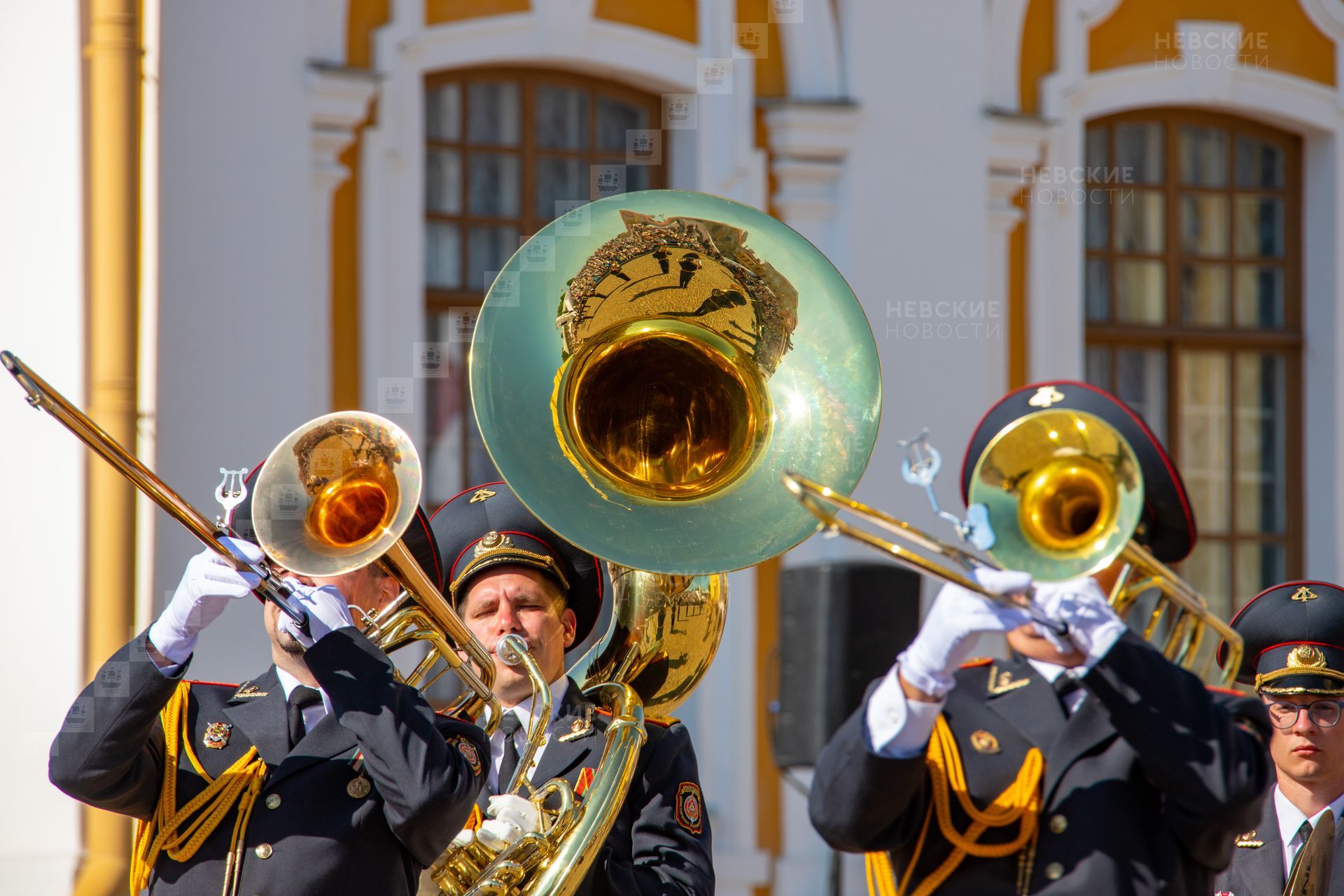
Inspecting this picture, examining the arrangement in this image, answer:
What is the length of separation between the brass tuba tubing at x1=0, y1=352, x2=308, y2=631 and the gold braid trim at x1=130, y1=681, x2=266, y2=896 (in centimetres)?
38

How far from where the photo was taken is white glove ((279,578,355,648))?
320 centimetres

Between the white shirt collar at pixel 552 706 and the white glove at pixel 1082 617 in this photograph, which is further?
the white shirt collar at pixel 552 706

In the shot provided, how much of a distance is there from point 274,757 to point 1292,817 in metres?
2.11

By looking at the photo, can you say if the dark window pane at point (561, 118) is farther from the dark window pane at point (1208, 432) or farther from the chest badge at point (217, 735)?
the chest badge at point (217, 735)

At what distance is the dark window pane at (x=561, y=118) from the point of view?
7688 mm

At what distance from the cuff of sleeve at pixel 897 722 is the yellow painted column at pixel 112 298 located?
3.87 meters

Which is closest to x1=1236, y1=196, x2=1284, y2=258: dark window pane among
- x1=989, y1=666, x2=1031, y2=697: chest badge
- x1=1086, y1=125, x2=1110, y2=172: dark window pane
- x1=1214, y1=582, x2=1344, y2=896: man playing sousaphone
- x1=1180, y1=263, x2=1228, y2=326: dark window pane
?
x1=1180, y1=263, x2=1228, y2=326: dark window pane

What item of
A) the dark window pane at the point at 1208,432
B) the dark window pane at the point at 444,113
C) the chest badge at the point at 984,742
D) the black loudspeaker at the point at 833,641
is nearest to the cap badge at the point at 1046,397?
the chest badge at the point at 984,742

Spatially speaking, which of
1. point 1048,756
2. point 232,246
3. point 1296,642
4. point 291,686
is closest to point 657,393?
point 291,686

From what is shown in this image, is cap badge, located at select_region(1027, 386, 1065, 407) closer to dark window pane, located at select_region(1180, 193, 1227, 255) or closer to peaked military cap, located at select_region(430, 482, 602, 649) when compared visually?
peaked military cap, located at select_region(430, 482, 602, 649)

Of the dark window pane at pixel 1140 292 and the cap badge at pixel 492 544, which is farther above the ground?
the dark window pane at pixel 1140 292

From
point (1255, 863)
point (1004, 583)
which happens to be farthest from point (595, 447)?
point (1255, 863)

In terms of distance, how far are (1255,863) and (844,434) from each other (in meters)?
1.43

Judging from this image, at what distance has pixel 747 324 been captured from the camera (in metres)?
3.49
